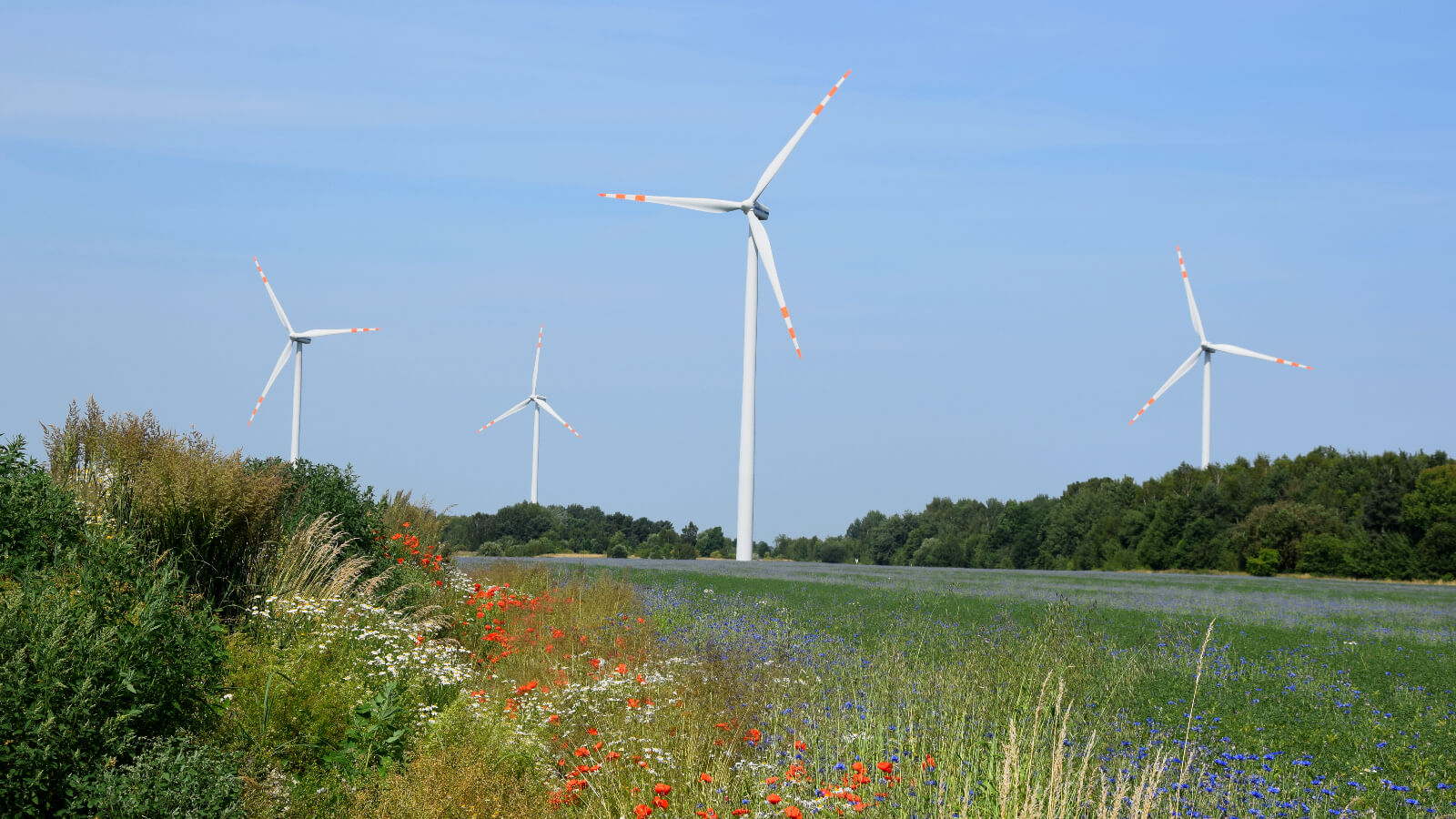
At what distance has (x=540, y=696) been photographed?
918 centimetres

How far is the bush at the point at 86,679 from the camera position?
5633mm

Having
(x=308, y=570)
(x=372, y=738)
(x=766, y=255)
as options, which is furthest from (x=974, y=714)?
(x=766, y=255)

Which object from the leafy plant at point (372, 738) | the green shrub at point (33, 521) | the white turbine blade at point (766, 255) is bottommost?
the leafy plant at point (372, 738)

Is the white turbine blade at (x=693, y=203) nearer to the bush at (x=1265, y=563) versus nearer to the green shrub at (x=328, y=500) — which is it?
the green shrub at (x=328, y=500)

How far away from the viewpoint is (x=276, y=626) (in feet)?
32.6

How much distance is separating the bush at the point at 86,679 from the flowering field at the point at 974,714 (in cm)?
255

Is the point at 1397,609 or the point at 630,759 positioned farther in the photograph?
the point at 1397,609

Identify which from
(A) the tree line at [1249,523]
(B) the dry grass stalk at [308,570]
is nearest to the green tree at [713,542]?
(A) the tree line at [1249,523]

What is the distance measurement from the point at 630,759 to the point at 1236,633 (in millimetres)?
12916

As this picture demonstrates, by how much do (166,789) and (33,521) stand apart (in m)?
3.37

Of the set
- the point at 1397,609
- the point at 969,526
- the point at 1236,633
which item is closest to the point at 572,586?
the point at 1236,633

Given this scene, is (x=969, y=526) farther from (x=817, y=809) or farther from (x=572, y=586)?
(x=817, y=809)

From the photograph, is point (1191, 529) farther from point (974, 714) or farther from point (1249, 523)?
point (974, 714)

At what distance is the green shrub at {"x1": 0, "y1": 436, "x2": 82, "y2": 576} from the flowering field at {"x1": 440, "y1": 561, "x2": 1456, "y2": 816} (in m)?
3.69
